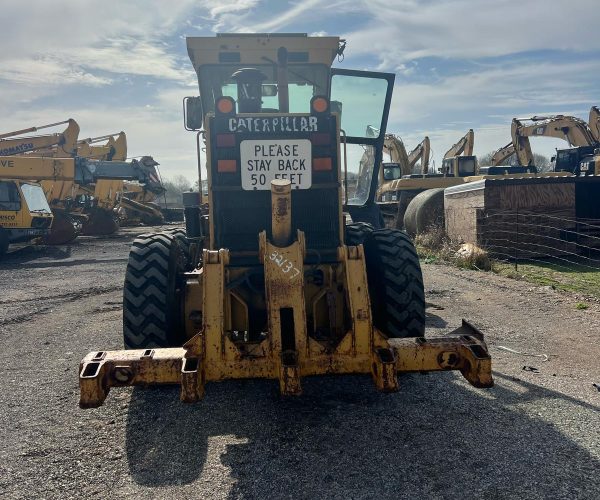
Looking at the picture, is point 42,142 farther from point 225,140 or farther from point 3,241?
point 225,140

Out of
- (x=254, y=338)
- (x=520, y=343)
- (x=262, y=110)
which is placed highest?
(x=262, y=110)

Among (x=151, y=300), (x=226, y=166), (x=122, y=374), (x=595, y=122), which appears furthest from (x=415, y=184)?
(x=122, y=374)

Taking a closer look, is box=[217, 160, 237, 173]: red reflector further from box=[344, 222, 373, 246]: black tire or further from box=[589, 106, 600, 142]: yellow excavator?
box=[589, 106, 600, 142]: yellow excavator

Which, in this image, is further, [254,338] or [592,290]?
[592,290]

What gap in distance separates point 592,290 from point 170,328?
688 cm

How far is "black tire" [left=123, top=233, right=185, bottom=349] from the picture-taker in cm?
421

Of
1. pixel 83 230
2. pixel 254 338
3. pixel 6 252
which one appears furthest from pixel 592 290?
pixel 83 230

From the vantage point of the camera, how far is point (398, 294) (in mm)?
4328

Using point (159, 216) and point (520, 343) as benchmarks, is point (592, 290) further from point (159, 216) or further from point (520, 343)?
point (159, 216)

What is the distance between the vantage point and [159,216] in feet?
106

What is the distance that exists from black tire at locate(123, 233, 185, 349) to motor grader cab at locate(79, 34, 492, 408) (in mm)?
10

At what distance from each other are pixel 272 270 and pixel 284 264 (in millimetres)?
91

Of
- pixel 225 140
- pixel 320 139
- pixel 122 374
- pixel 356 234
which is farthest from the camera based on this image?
pixel 356 234

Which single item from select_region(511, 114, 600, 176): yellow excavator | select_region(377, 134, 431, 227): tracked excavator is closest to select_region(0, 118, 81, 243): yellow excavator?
select_region(377, 134, 431, 227): tracked excavator
